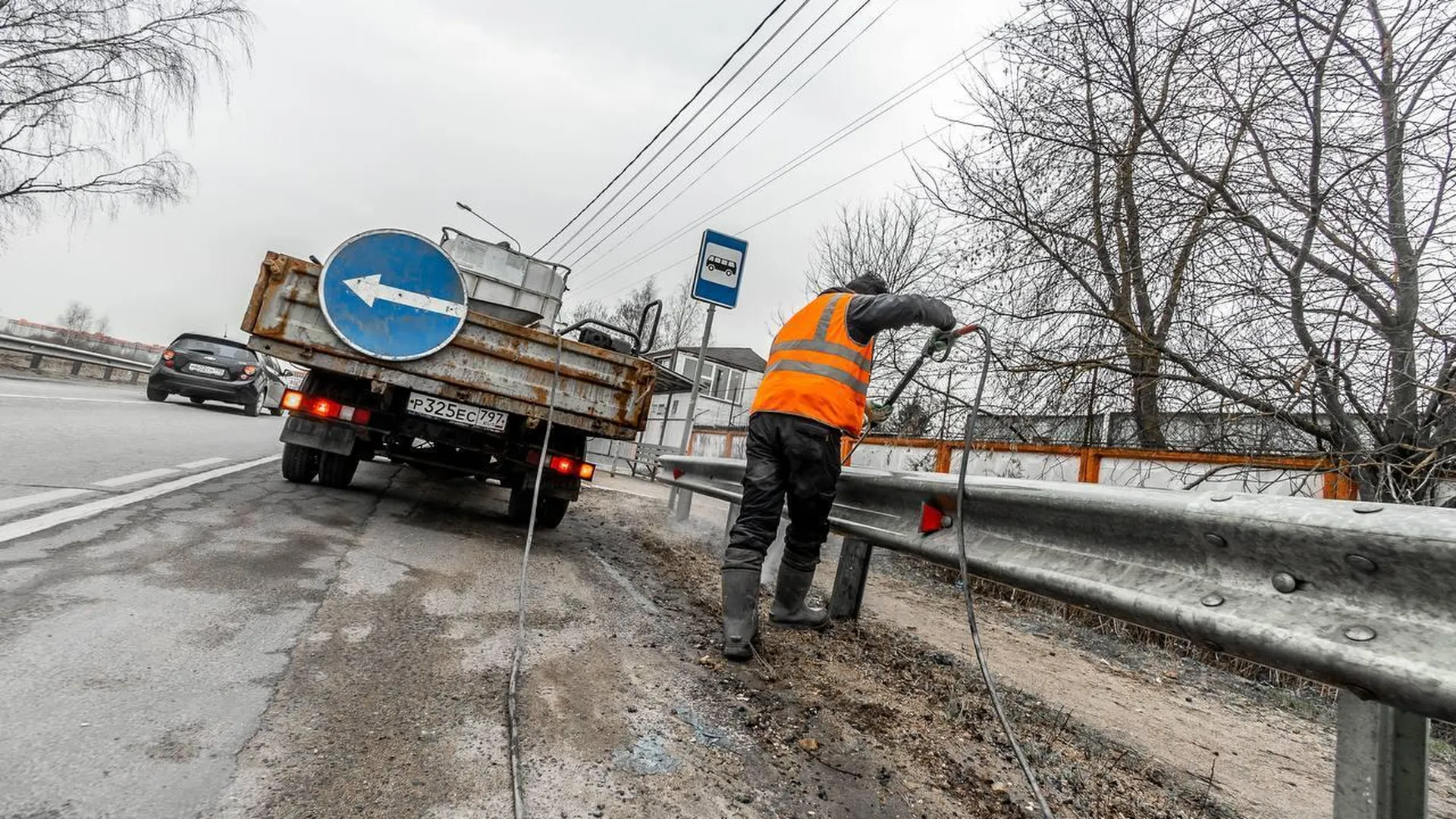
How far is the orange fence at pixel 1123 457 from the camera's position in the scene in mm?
4445

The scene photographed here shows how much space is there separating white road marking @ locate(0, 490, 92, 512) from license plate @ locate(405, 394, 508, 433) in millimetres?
1897

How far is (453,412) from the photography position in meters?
4.93

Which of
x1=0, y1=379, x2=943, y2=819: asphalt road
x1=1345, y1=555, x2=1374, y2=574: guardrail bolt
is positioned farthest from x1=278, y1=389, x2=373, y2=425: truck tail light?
x1=1345, y1=555, x2=1374, y2=574: guardrail bolt

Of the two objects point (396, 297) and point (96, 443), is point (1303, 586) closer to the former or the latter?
point (396, 297)

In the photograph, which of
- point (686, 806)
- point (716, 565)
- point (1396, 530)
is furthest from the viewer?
point (716, 565)

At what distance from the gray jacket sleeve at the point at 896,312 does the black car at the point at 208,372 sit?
13.0 metres

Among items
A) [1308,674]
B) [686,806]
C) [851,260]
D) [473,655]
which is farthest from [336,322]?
[851,260]

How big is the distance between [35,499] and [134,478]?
44.2 inches

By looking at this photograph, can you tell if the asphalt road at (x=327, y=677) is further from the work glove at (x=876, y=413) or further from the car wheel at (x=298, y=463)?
the work glove at (x=876, y=413)

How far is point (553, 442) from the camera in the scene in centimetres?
532

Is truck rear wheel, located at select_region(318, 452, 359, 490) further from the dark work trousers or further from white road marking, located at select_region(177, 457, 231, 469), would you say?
the dark work trousers

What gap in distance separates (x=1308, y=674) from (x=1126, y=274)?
4.85m

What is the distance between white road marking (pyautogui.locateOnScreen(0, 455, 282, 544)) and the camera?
3.26 m

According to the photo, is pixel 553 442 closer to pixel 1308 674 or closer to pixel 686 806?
pixel 686 806
